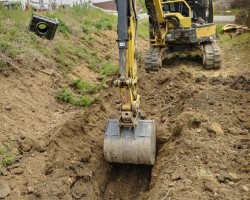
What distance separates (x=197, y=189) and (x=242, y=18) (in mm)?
21097

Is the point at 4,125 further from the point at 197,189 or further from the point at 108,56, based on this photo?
the point at 108,56

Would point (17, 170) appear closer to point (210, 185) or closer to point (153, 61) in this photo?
point (210, 185)

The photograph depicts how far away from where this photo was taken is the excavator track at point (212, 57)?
1216 centimetres

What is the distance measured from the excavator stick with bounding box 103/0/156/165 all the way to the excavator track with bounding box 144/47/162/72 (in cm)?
598

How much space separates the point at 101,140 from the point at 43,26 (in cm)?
515

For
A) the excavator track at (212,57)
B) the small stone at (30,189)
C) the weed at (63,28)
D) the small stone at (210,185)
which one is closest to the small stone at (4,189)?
the small stone at (30,189)

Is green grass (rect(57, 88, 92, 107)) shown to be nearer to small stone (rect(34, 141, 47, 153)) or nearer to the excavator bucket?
small stone (rect(34, 141, 47, 153))

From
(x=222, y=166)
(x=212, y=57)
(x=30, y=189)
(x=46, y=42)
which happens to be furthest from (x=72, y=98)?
(x=212, y=57)

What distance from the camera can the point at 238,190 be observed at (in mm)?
4855

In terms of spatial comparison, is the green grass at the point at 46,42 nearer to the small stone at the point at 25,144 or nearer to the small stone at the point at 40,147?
the small stone at the point at 25,144

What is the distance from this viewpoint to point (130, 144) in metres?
5.88

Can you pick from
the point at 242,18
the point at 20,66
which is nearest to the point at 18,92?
the point at 20,66

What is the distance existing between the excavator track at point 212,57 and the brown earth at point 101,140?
9.25 ft

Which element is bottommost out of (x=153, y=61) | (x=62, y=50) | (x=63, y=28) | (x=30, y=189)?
(x=30, y=189)
